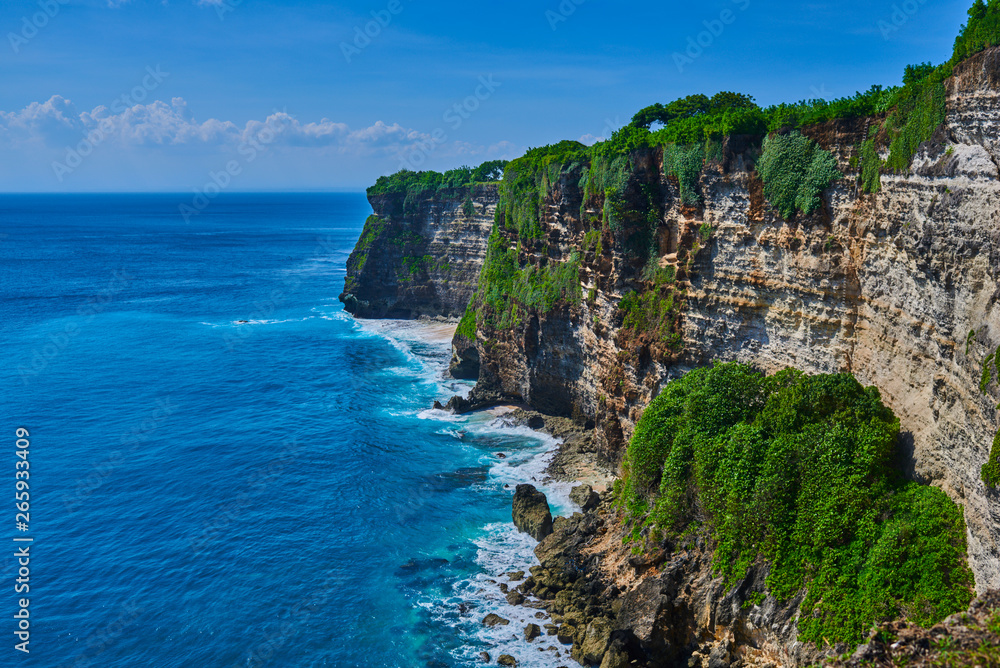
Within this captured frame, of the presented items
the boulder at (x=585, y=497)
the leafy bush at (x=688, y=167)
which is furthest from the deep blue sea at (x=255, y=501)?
the leafy bush at (x=688, y=167)

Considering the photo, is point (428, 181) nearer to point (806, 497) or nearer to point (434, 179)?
point (434, 179)

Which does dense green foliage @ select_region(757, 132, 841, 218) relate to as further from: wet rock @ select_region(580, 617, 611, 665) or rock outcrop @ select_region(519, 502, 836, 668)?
wet rock @ select_region(580, 617, 611, 665)

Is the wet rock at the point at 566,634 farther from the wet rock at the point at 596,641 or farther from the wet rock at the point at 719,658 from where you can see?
the wet rock at the point at 719,658

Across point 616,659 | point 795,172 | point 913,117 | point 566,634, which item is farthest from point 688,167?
point 616,659

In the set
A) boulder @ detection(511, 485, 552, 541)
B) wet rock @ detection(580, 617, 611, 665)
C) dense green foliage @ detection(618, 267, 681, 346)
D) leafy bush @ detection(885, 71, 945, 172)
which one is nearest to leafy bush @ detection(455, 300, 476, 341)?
dense green foliage @ detection(618, 267, 681, 346)

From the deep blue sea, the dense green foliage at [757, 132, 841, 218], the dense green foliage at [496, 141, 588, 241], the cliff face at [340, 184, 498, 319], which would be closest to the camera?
the dense green foliage at [757, 132, 841, 218]

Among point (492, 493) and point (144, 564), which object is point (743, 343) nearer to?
point (492, 493)
